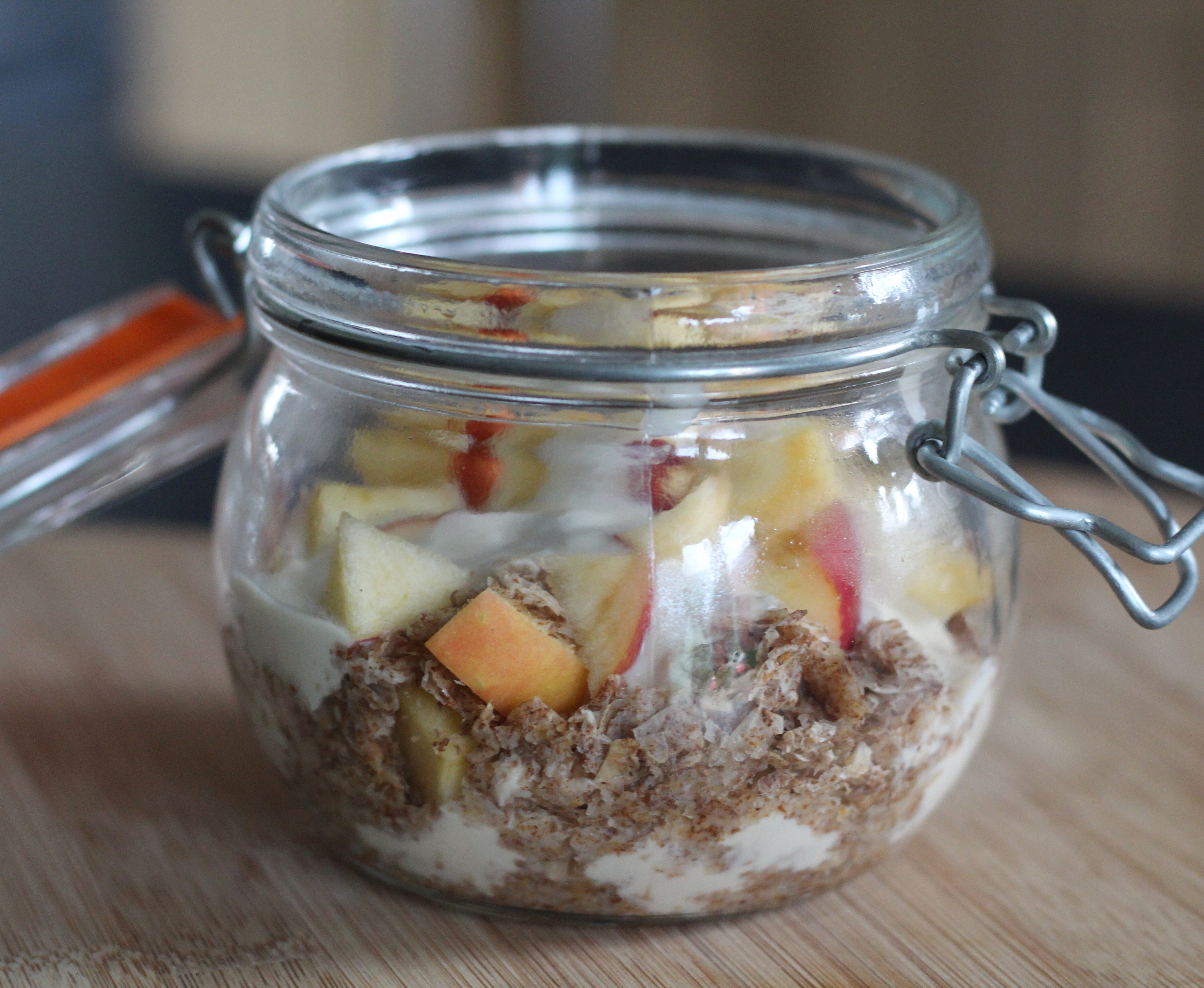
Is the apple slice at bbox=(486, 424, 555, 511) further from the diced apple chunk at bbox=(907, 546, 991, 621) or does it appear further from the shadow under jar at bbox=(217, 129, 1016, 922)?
the diced apple chunk at bbox=(907, 546, 991, 621)

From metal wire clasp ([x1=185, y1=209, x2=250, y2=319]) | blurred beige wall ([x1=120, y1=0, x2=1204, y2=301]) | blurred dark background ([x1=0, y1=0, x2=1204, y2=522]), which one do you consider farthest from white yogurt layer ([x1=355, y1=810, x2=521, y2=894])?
blurred beige wall ([x1=120, y1=0, x2=1204, y2=301])

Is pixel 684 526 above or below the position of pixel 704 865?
above

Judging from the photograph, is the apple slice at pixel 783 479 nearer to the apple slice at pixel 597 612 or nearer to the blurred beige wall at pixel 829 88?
the apple slice at pixel 597 612

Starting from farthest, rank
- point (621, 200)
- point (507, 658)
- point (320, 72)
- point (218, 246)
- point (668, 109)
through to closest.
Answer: point (320, 72) → point (668, 109) → point (621, 200) → point (218, 246) → point (507, 658)

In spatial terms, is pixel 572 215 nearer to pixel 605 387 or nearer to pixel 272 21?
pixel 605 387

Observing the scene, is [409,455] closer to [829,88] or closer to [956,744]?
[956,744]

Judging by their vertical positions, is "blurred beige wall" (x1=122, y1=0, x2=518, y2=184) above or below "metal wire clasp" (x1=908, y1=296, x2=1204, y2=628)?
below

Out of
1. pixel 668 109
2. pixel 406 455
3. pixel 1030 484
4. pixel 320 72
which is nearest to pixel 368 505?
pixel 406 455
